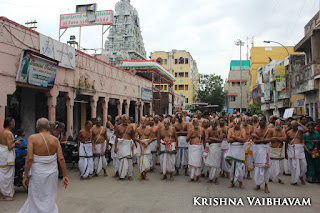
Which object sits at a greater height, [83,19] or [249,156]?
[83,19]

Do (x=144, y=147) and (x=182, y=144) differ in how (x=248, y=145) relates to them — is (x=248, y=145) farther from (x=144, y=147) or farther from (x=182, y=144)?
(x=144, y=147)

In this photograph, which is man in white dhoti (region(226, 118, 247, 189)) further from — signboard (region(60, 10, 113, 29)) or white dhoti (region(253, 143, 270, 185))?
signboard (region(60, 10, 113, 29))

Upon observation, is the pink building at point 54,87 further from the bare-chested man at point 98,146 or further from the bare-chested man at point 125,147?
the bare-chested man at point 125,147

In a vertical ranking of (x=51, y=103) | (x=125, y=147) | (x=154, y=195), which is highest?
(x=51, y=103)

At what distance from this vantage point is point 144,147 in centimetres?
815

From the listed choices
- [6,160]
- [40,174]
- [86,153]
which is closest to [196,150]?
[86,153]

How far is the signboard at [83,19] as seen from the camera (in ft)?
57.5

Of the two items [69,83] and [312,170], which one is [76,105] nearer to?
[69,83]

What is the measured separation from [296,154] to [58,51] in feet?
31.7

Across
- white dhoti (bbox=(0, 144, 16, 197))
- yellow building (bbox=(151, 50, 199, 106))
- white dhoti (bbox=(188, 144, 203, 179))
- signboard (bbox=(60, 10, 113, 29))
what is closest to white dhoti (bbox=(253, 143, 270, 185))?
white dhoti (bbox=(188, 144, 203, 179))

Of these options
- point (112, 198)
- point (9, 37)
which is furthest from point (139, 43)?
point (112, 198)

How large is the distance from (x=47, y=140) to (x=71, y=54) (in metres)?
8.80

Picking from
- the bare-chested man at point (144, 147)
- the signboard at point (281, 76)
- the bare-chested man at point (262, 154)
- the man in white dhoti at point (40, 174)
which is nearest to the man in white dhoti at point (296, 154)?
the bare-chested man at point (262, 154)

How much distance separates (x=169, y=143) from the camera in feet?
26.3
